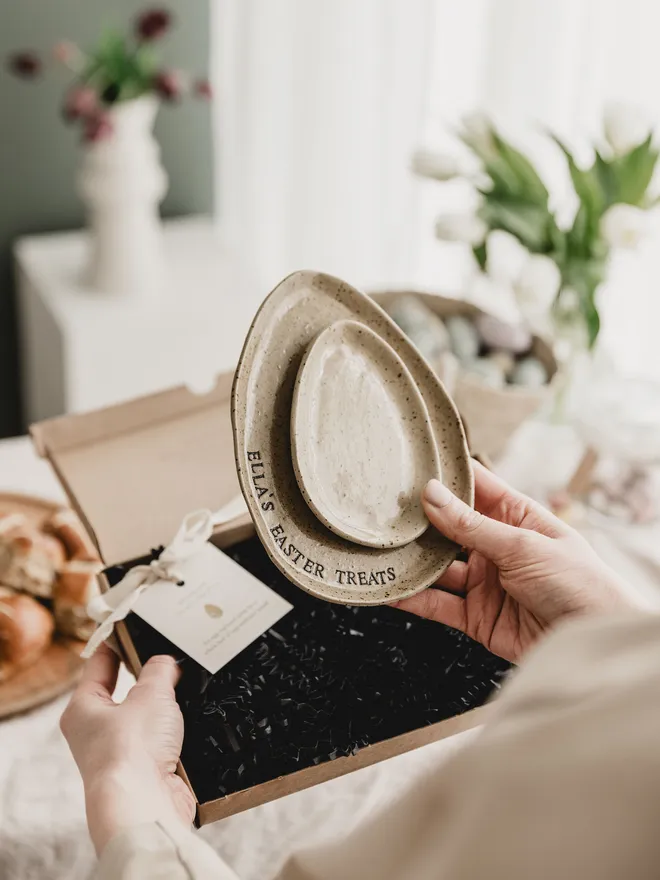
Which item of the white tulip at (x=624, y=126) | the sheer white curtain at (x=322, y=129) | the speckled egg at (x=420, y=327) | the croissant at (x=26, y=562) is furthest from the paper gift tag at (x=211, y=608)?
the sheer white curtain at (x=322, y=129)

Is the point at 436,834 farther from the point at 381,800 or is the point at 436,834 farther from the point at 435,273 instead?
the point at 435,273

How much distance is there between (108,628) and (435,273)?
1.62 metres

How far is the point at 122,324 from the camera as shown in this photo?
1910 millimetres

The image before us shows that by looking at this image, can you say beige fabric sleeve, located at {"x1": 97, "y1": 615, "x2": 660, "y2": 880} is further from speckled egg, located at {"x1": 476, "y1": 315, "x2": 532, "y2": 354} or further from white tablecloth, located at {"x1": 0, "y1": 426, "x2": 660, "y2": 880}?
speckled egg, located at {"x1": 476, "y1": 315, "x2": 532, "y2": 354}

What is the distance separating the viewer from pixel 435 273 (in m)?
2.23

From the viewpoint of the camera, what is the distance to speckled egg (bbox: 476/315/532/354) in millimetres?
1469

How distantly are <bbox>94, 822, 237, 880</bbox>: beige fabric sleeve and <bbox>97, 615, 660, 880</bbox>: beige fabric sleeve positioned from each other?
0.72 feet

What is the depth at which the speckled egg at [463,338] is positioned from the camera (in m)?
1.46

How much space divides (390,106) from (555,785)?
2005 millimetres

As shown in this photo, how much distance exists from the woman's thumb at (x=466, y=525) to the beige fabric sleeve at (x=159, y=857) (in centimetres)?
33

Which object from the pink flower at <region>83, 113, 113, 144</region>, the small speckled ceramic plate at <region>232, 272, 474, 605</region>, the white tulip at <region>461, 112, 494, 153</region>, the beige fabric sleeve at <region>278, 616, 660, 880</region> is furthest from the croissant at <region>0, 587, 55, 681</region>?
the pink flower at <region>83, 113, 113, 144</region>

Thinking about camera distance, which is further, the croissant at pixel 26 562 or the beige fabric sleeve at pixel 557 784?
the croissant at pixel 26 562

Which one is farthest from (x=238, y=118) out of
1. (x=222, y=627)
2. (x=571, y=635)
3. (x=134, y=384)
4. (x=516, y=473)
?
(x=571, y=635)

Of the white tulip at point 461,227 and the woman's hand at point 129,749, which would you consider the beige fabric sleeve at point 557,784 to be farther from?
the white tulip at point 461,227
